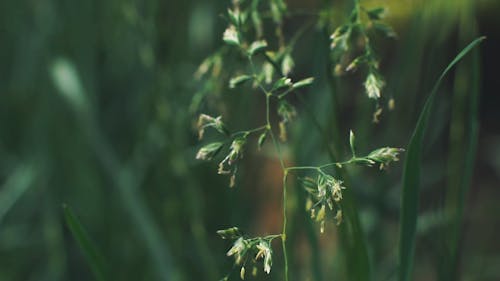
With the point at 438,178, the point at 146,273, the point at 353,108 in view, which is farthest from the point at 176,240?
the point at 353,108

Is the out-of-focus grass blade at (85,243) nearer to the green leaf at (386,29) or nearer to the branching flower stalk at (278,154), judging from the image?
the branching flower stalk at (278,154)

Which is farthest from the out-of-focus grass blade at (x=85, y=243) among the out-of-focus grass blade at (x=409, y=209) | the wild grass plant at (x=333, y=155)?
the out-of-focus grass blade at (x=409, y=209)

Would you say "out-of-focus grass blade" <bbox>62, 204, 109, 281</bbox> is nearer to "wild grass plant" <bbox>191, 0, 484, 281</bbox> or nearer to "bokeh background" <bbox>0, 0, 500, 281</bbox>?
"wild grass plant" <bbox>191, 0, 484, 281</bbox>

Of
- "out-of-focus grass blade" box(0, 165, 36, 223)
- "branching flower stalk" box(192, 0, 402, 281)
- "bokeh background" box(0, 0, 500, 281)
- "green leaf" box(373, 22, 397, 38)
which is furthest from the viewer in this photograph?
"out-of-focus grass blade" box(0, 165, 36, 223)

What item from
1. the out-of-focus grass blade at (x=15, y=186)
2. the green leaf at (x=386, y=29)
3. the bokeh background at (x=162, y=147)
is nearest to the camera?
the green leaf at (x=386, y=29)

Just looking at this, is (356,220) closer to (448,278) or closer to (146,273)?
(448,278)

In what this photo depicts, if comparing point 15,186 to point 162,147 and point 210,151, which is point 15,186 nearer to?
point 162,147

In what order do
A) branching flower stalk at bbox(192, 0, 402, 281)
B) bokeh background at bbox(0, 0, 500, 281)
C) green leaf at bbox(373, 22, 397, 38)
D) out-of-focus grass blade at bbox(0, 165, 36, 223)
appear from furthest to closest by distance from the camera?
out-of-focus grass blade at bbox(0, 165, 36, 223)
bokeh background at bbox(0, 0, 500, 281)
green leaf at bbox(373, 22, 397, 38)
branching flower stalk at bbox(192, 0, 402, 281)

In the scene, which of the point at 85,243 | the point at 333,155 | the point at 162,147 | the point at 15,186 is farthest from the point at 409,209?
the point at 15,186

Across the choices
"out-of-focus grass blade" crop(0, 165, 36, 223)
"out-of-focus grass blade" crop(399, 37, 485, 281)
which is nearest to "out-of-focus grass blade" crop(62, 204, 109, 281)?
"out-of-focus grass blade" crop(399, 37, 485, 281)

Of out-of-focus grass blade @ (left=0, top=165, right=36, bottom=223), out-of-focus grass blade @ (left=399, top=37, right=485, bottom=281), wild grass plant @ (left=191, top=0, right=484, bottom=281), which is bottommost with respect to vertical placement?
out-of-focus grass blade @ (left=399, top=37, right=485, bottom=281)
